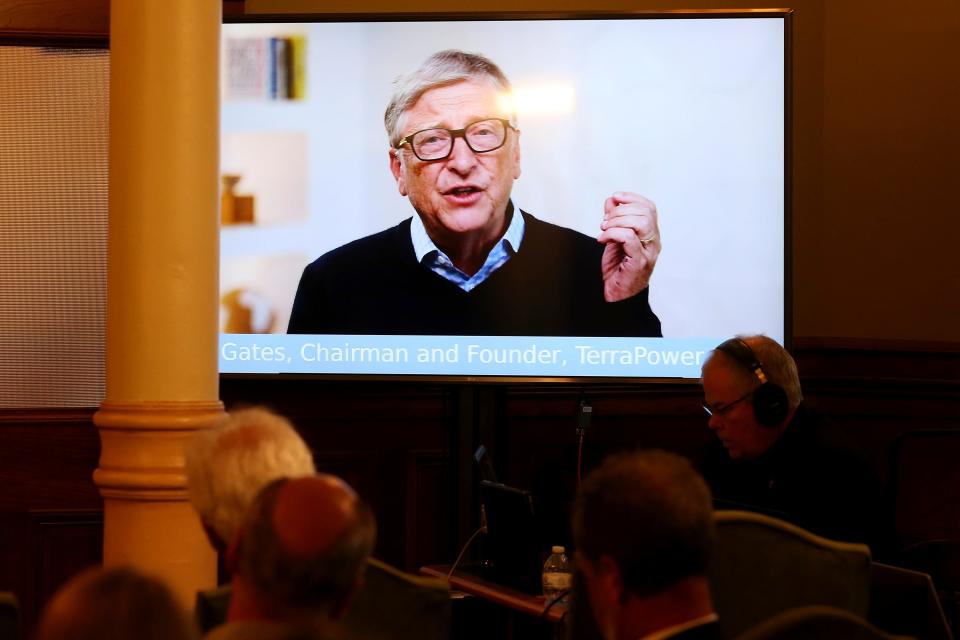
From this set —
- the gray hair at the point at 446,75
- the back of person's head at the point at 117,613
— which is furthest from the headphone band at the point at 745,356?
the back of person's head at the point at 117,613

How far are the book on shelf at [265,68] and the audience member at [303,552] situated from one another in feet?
10.7

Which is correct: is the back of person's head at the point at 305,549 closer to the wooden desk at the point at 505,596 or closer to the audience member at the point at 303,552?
the audience member at the point at 303,552

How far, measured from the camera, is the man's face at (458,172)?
458 cm

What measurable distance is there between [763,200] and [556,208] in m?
0.77

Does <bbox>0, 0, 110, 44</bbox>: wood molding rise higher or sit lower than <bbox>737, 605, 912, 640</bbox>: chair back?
higher

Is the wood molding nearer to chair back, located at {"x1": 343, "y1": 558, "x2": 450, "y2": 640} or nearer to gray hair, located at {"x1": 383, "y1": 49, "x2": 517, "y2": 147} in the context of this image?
gray hair, located at {"x1": 383, "y1": 49, "x2": 517, "y2": 147}

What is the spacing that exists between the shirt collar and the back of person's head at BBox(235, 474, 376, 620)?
307cm

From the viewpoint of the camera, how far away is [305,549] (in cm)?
151

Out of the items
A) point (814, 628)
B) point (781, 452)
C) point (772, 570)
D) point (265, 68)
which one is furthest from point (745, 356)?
point (265, 68)

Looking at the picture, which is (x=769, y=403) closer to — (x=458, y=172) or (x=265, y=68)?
(x=458, y=172)

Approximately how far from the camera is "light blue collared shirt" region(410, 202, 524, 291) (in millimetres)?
4613

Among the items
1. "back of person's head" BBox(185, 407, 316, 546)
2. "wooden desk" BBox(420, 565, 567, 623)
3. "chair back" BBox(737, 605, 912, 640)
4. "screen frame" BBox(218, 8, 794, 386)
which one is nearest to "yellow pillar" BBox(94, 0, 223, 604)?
"wooden desk" BBox(420, 565, 567, 623)

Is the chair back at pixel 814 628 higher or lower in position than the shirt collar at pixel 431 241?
→ lower

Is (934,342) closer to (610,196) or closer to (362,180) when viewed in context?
(610,196)
